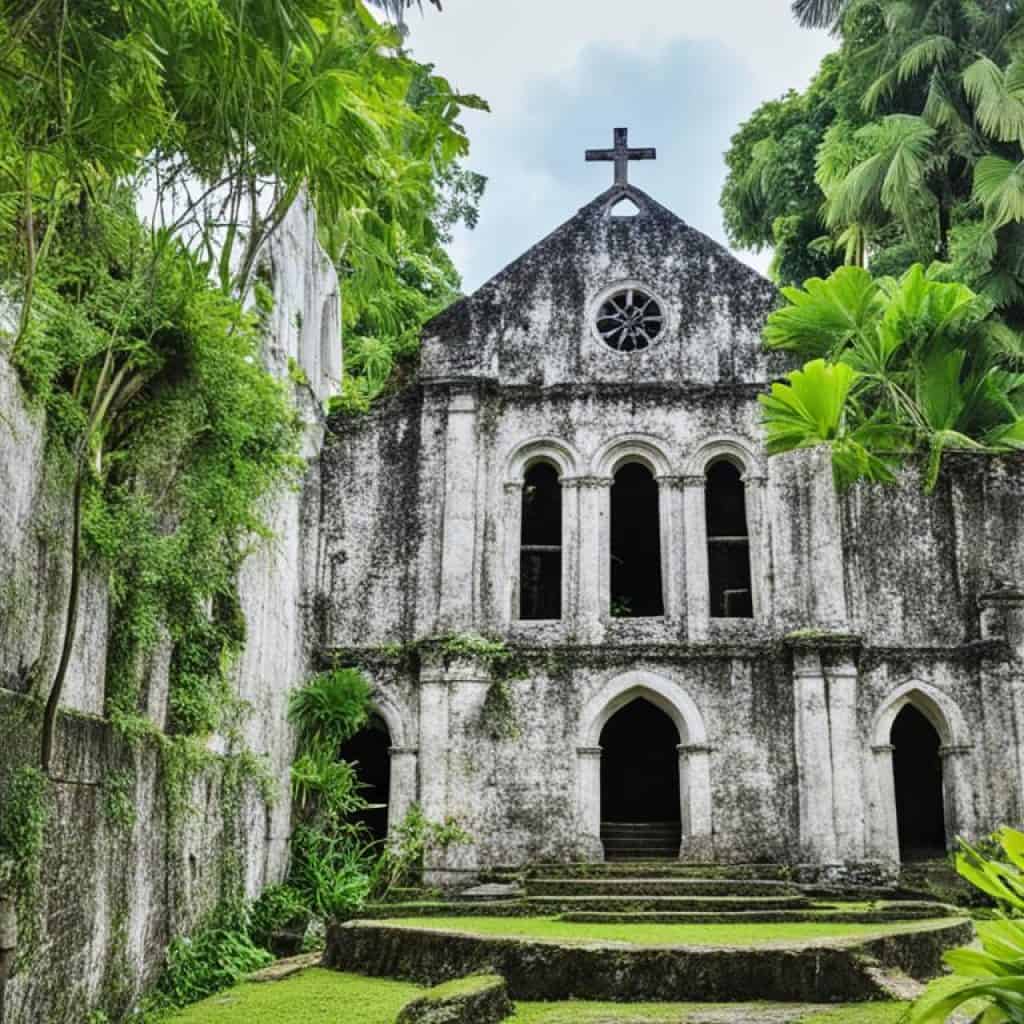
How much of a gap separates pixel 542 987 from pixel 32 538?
444 centimetres

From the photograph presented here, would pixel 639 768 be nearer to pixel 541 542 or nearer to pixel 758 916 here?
pixel 541 542

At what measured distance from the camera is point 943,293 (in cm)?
1432

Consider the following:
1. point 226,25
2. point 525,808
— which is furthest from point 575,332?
point 226,25

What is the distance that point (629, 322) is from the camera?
53.8 feet

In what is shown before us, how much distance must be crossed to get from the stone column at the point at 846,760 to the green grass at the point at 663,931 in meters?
2.85

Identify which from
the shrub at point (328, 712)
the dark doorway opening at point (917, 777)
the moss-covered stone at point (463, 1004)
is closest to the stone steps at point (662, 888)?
the shrub at point (328, 712)

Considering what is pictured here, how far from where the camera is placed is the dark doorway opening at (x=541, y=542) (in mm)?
17953

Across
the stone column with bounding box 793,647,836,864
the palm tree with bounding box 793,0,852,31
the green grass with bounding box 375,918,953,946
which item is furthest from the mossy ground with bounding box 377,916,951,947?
the palm tree with bounding box 793,0,852,31

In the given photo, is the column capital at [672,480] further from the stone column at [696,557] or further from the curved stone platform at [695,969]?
the curved stone platform at [695,969]

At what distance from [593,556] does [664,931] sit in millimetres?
5913

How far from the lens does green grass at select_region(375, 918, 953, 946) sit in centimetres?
905

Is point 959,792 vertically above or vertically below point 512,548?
below

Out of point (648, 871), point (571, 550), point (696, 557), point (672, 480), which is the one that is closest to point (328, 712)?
point (571, 550)

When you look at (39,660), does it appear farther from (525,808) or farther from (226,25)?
(525,808)
